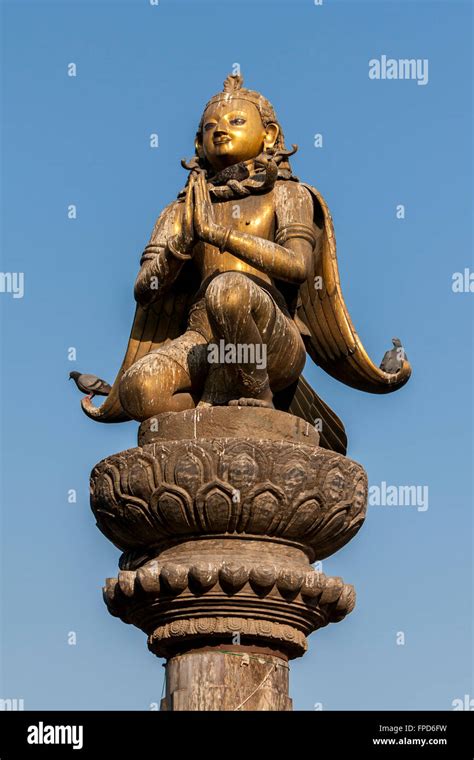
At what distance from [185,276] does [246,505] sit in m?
2.53

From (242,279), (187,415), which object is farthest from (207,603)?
(242,279)

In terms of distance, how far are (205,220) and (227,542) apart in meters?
2.46

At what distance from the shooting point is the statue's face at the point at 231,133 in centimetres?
1393

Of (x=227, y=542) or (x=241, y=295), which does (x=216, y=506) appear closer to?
(x=227, y=542)

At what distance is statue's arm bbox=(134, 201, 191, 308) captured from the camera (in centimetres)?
1346

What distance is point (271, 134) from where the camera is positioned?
46.6 ft

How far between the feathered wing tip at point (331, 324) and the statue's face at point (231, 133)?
592mm

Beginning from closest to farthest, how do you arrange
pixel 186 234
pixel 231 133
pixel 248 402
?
pixel 248 402 < pixel 186 234 < pixel 231 133

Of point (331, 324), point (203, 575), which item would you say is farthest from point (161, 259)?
point (203, 575)

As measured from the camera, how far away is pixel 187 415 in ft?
41.7

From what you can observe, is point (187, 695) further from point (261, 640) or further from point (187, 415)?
point (187, 415)

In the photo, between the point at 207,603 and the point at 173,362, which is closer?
the point at 207,603

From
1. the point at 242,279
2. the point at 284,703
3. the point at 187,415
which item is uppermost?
the point at 242,279

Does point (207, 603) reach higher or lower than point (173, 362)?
lower
